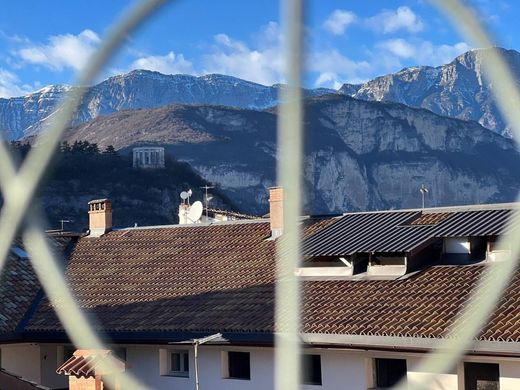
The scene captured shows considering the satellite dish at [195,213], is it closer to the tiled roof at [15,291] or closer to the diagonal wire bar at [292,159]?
the tiled roof at [15,291]

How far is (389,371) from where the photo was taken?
13.6m

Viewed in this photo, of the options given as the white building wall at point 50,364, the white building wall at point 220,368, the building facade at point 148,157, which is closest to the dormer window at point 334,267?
the white building wall at point 220,368

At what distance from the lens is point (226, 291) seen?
16.9 meters

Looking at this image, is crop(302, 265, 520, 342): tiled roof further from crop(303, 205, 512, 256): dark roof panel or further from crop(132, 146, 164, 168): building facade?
crop(132, 146, 164, 168): building facade

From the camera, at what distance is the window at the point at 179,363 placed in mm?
16016

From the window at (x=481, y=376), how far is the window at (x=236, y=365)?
3.95 m

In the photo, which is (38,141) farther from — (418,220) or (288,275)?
(418,220)

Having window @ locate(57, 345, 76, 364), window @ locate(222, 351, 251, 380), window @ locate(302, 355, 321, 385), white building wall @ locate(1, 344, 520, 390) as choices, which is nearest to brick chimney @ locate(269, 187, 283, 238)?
white building wall @ locate(1, 344, 520, 390)

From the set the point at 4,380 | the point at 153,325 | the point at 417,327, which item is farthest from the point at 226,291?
the point at 4,380

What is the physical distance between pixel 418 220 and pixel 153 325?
5.08m

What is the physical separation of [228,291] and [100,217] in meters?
6.62

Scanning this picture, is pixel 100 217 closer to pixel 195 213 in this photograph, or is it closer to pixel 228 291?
pixel 195 213

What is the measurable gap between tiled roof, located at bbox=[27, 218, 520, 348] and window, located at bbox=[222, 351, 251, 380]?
1.92 ft

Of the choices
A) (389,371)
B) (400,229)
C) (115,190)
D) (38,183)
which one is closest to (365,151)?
(115,190)
